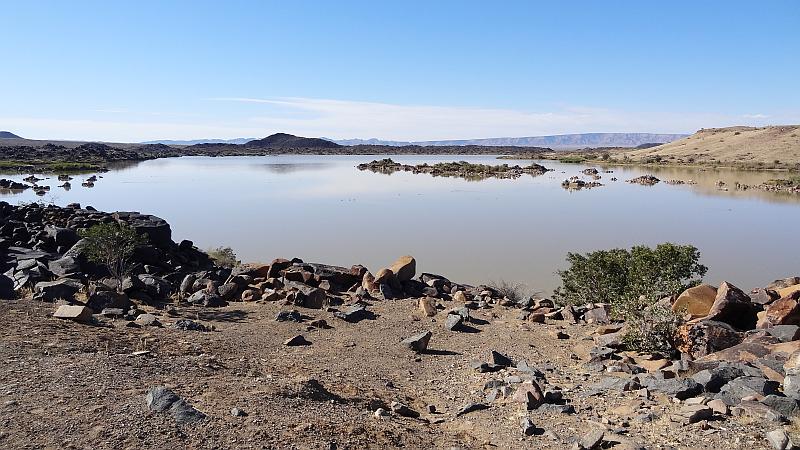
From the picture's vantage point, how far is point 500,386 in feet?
25.5

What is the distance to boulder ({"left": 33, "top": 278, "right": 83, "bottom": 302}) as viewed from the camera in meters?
10.3

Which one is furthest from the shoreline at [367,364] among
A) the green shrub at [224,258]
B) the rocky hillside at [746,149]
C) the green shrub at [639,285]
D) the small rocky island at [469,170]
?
the rocky hillside at [746,149]

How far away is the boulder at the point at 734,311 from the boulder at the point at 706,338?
0.98 metres

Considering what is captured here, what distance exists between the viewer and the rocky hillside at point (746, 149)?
7881 centimetres

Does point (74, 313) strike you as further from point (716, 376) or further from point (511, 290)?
point (511, 290)

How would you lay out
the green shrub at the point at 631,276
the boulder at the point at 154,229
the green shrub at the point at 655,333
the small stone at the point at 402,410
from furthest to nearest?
1. the boulder at the point at 154,229
2. the green shrub at the point at 631,276
3. the green shrub at the point at 655,333
4. the small stone at the point at 402,410

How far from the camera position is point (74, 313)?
8.96 m

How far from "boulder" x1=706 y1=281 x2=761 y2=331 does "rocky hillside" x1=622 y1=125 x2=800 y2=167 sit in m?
74.0

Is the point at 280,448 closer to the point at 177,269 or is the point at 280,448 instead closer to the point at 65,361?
the point at 65,361

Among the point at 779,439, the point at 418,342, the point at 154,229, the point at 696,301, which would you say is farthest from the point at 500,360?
the point at 154,229

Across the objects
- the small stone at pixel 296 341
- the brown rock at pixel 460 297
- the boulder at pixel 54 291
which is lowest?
the brown rock at pixel 460 297

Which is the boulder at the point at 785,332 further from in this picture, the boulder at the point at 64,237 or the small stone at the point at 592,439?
the boulder at the point at 64,237

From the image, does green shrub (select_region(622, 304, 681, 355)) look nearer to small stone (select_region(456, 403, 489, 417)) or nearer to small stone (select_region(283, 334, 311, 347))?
small stone (select_region(456, 403, 489, 417))

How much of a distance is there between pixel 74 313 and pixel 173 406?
4451mm
